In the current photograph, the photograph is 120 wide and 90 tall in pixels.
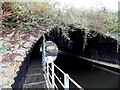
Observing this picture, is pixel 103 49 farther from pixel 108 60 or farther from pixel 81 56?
pixel 81 56

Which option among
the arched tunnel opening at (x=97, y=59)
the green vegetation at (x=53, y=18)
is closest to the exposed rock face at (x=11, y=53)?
the green vegetation at (x=53, y=18)

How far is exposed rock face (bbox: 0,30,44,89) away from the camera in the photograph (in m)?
2.04

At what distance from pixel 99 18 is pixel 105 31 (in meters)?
0.95

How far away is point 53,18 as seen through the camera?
3.84 metres

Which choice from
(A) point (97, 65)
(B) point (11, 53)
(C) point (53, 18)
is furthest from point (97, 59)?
(B) point (11, 53)

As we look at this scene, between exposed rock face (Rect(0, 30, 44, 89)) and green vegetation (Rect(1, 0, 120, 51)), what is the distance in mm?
360

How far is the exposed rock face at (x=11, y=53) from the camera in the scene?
80.5 inches

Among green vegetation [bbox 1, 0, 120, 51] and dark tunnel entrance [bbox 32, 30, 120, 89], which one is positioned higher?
green vegetation [bbox 1, 0, 120, 51]

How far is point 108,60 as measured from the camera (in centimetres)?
617

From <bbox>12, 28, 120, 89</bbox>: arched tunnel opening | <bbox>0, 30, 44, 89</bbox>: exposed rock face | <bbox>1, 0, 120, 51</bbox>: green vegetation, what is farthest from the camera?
<bbox>12, 28, 120, 89</bbox>: arched tunnel opening

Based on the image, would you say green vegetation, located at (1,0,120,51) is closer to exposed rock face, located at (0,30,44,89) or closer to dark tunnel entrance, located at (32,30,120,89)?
exposed rock face, located at (0,30,44,89)

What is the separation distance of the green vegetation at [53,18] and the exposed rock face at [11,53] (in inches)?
14.2

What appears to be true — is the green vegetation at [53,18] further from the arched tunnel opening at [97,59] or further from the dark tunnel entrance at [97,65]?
the dark tunnel entrance at [97,65]

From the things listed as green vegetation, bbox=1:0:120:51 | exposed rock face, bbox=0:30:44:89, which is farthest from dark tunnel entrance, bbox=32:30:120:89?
exposed rock face, bbox=0:30:44:89
